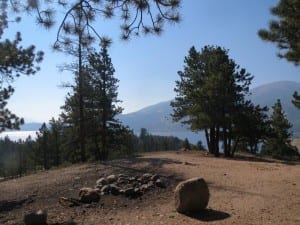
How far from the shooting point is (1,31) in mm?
11188

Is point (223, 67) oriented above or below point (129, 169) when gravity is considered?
above

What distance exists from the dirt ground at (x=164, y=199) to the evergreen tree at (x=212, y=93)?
11068 millimetres

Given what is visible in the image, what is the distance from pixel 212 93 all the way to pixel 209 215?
60.7ft

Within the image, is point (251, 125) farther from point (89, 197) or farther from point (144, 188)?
point (89, 197)

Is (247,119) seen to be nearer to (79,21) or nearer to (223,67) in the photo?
(223,67)

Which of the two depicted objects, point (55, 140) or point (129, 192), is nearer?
point (129, 192)

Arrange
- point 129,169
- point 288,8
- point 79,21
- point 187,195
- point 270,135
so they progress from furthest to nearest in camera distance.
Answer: point 270,135
point 129,169
point 288,8
point 187,195
point 79,21

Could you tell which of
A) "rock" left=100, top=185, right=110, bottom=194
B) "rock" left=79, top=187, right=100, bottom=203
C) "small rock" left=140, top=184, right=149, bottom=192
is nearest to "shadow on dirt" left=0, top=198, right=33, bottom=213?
"rock" left=79, top=187, right=100, bottom=203

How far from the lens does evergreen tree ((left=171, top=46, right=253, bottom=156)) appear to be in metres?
28.1

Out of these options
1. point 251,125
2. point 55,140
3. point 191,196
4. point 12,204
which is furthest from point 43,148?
point 191,196

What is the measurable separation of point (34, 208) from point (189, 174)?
587cm

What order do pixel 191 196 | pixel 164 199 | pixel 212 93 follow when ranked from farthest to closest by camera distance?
pixel 212 93 → pixel 164 199 → pixel 191 196

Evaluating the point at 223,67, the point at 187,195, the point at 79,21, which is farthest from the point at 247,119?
the point at 79,21

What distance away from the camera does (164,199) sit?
37.9 ft
